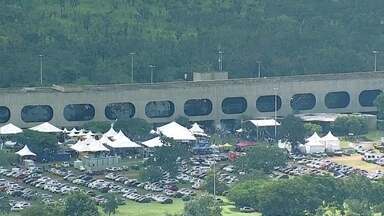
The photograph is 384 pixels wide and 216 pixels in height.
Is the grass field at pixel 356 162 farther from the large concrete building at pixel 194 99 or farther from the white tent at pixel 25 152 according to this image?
the white tent at pixel 25 152

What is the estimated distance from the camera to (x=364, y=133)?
109 m

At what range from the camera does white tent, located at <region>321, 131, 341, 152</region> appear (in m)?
103

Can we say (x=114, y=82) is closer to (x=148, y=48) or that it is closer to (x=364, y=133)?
(x=148, y=48)

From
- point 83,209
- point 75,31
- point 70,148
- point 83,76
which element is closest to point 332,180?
point 83,209

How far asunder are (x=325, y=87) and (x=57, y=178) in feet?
87.9

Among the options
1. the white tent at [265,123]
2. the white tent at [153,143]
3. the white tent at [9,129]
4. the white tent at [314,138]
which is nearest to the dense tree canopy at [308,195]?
the white tent at [153,143]

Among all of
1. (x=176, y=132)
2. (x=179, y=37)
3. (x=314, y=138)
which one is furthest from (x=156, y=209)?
(x=179, y=37)

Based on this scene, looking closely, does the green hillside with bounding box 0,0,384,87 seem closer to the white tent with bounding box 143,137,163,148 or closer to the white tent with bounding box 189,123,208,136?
the white tent with bounding box 189,123,208,136

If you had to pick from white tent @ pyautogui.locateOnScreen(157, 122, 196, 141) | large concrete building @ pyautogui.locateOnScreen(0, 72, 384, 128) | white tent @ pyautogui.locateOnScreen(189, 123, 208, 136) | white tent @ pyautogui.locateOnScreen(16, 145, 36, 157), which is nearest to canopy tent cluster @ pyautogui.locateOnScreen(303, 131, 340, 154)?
white tent @ pyautogui.locateOnScreen(157, 122, 196, 141)

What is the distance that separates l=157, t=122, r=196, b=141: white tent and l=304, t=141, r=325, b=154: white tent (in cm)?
602

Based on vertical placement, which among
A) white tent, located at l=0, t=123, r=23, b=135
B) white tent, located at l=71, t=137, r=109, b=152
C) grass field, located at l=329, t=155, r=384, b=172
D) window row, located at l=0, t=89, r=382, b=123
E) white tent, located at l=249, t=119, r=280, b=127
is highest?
window row, located at l=0, t=89, r=382, b=123

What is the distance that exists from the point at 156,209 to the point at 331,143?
762 inches

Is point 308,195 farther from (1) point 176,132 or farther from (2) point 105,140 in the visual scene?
(1) point 176,132

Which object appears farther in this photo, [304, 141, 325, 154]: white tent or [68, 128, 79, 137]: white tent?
[68, 128, 79, 137]: white tent
